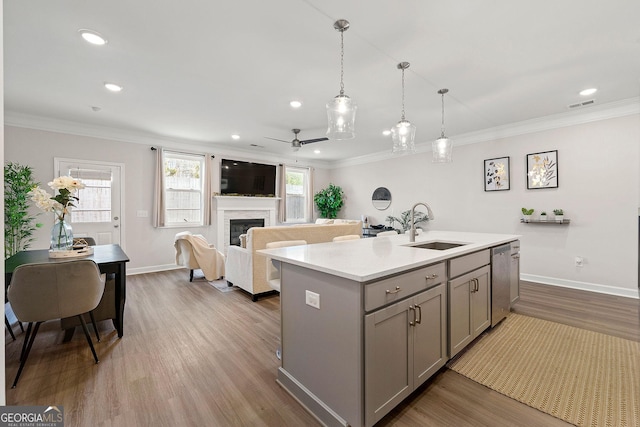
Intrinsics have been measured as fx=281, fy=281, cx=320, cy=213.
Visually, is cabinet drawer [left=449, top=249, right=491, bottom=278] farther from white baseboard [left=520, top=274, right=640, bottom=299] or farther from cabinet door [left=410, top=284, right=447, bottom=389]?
white baseboard [left=520, top=274, right=640, bottom=299]

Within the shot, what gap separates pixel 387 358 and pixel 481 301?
1.44 m

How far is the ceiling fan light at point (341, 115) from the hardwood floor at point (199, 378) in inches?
79.5

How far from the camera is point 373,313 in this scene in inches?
60.3

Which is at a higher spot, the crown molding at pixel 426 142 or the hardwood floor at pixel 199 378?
the crown molding at pixel 426 142

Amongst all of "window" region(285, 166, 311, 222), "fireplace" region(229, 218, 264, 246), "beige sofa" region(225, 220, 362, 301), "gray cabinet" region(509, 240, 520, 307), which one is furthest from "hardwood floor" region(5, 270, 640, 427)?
"window" region(285, 166, 311, 222)

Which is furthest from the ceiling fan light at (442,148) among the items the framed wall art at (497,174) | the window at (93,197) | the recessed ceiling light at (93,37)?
the window at (93,197)

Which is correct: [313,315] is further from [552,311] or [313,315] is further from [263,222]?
[263,222]

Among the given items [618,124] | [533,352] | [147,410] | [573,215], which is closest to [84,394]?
[147,410]

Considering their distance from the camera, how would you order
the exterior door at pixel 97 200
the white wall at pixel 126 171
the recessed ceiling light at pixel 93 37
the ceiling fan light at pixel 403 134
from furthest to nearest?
the exterior door at pixel 97 200 < the white wall at pixel 126 171 < the ceiling fan light at pixel 403 134 < the recessed ceiling light at pixel 93 37

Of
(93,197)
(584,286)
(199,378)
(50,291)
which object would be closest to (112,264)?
(50,291)

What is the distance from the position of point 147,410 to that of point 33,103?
14.3 feet

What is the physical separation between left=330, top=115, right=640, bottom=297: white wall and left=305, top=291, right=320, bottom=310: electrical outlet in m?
4.48

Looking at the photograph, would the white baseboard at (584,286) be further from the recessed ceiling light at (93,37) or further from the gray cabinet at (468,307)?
the recessed ceiling light at (93,37)

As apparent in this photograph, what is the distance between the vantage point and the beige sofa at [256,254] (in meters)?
3.72
